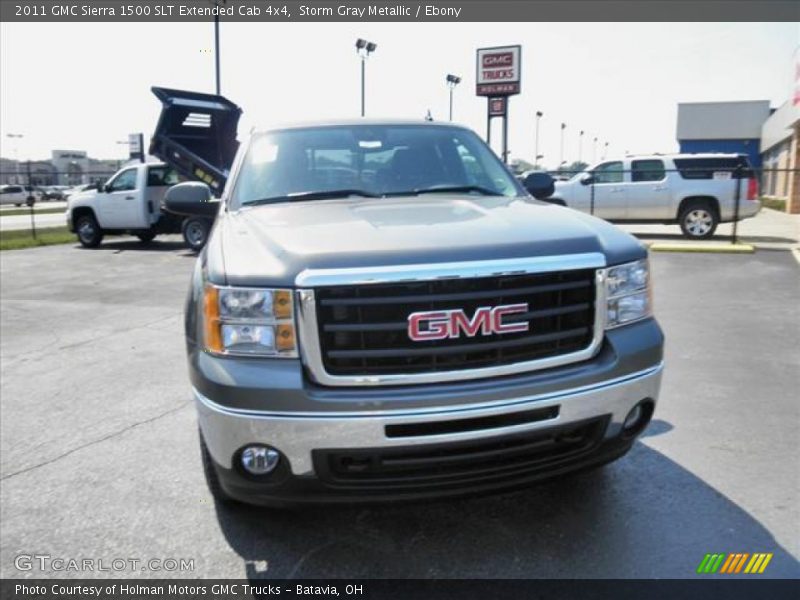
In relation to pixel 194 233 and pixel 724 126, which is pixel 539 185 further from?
pixel 724 126

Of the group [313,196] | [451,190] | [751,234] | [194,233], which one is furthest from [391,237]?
[751,234]

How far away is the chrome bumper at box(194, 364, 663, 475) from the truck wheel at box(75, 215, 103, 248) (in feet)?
52.4

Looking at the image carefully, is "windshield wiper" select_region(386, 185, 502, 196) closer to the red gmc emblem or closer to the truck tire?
the red gmc emblem

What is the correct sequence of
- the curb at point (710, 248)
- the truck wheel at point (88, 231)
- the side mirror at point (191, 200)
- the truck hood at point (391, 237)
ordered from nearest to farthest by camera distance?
the truck hood at point (391, 237) → the side mirror at point (191, 200) → the curb at point (710, 248) → the truck wheel at point (88, 231)

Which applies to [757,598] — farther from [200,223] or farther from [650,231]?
[650,231]

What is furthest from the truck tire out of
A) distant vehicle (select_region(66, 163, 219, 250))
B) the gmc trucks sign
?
the gmc trucks sign

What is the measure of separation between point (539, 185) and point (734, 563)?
2.61 metres

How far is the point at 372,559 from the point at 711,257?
36.5ft

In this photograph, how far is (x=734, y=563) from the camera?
2.64 m

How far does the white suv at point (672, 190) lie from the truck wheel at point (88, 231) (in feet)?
37.7

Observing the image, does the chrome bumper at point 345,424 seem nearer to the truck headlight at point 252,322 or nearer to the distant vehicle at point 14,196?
the truck headlight at point 252,322

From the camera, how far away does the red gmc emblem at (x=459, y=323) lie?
7.84 ft

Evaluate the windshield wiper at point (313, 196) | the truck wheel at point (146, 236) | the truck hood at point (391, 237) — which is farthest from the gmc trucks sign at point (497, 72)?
the truck hood at point (391, 237)

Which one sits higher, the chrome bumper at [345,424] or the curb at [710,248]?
the chrome bumper at [345,424]
